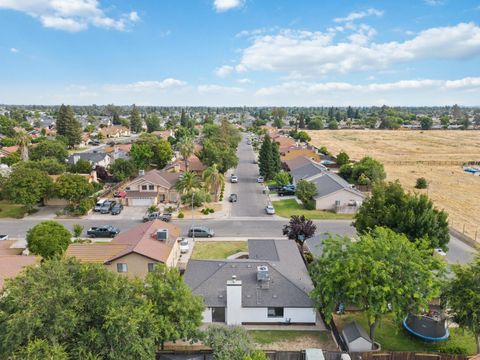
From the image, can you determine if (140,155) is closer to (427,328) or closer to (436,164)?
(427,328)

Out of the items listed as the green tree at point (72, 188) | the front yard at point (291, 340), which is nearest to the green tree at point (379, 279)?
the front yard at point (291, 340)

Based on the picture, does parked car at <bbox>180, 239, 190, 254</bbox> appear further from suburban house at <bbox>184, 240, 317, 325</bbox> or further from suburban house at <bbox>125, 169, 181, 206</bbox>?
suburban house at <bbox>125, 169, 181, 206</bbox>

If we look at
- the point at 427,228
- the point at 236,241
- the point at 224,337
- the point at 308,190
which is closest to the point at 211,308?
the point at 224,337

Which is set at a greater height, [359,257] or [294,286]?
[359,257]

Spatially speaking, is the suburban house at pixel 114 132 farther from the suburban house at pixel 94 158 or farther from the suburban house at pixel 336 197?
the suburban house at pixel 336 197

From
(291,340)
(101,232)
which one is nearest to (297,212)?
(101,232)

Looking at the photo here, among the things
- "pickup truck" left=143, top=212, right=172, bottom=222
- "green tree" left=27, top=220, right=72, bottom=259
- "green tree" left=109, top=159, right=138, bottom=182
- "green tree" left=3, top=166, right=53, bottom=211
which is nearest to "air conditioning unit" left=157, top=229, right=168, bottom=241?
"green tree" left=27, top=220, right=72, bottom=259

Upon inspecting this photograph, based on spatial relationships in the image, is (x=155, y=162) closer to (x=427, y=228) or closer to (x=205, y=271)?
(x=205, y=271)
